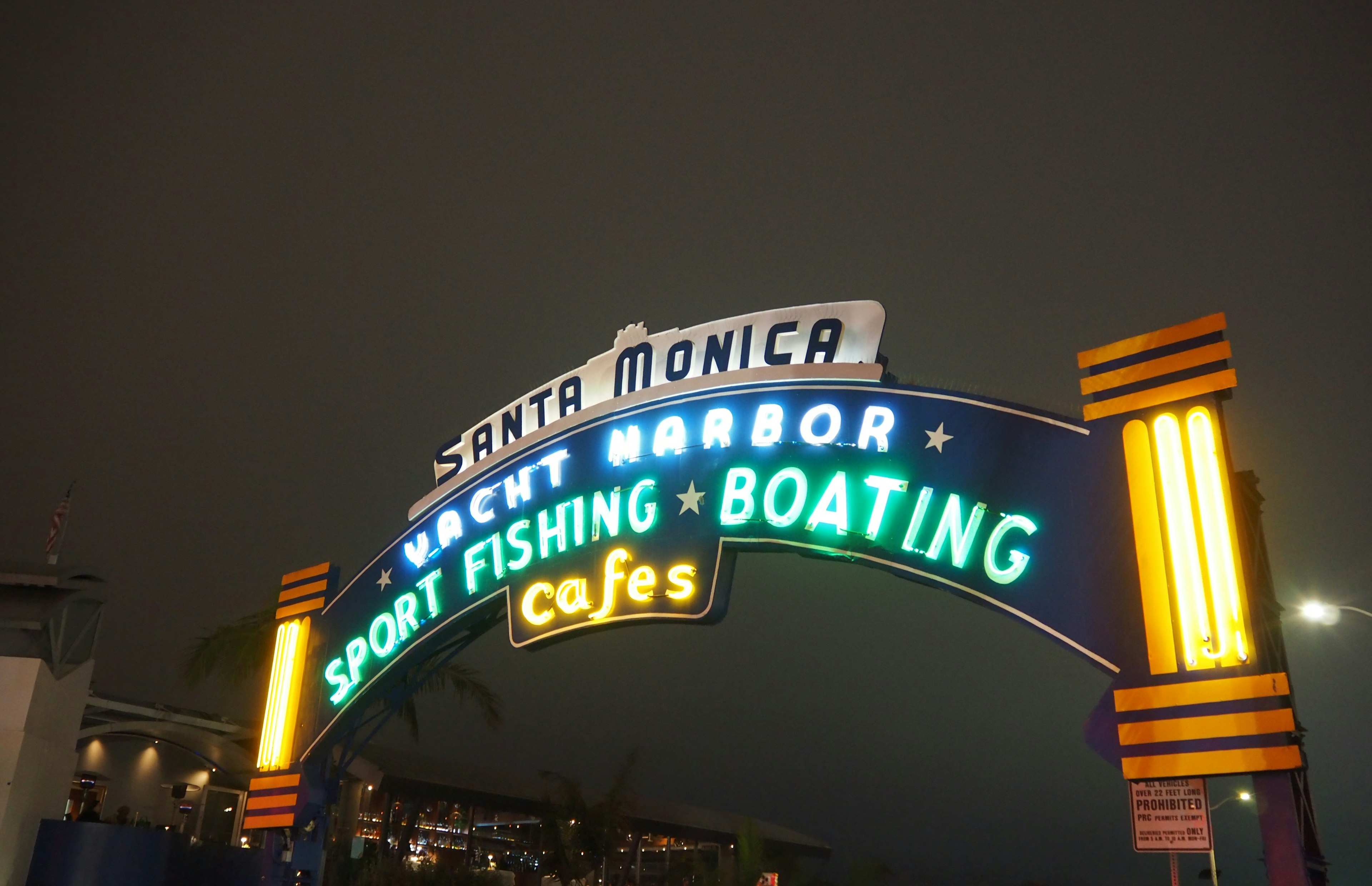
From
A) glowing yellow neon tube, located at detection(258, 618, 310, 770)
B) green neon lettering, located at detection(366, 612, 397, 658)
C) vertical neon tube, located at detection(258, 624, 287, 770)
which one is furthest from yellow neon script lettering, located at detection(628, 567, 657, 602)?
vertical neon tube, located at detection(258, 624, 287, 770)

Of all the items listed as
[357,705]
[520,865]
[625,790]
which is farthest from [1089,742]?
[520,865]

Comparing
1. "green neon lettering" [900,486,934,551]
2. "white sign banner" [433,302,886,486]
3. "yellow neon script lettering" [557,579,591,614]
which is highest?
"white sign banner" [433,302,886,486]

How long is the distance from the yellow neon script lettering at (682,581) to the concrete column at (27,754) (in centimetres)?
1090

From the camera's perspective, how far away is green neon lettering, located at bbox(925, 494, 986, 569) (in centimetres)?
1050

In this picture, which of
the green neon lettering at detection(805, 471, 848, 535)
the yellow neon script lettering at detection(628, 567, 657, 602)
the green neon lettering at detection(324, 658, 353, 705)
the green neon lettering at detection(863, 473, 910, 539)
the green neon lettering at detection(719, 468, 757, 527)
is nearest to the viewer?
the green neon lettering at detection(863, 473, 910, 539)

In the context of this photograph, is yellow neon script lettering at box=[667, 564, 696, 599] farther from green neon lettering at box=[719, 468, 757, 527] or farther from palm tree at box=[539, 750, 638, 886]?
palm tree at box=[539, 750, 638, 886]

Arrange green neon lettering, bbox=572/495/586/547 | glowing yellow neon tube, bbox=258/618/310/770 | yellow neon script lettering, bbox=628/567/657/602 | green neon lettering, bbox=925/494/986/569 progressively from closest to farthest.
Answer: green neon lettering, bbox=925/494/986/569 < yellow neon script lettering, bbox=628/567/657/602 < green neon lettering, bbox=572/495/586/547 < glowing yellow neon tube, bbox=258/618/310/770

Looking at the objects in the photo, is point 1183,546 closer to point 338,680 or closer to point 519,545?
point 519,545

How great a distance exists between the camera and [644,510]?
42.5ft

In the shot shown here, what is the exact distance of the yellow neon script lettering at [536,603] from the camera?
13.3 meters

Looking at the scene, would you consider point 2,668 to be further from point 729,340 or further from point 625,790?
point 625,790

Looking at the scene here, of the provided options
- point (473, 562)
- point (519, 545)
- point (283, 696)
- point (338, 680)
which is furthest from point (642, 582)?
point (283, 696)

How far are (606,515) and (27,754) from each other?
10.4 meters

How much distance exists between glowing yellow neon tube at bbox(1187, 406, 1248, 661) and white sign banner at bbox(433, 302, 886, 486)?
3.77m
